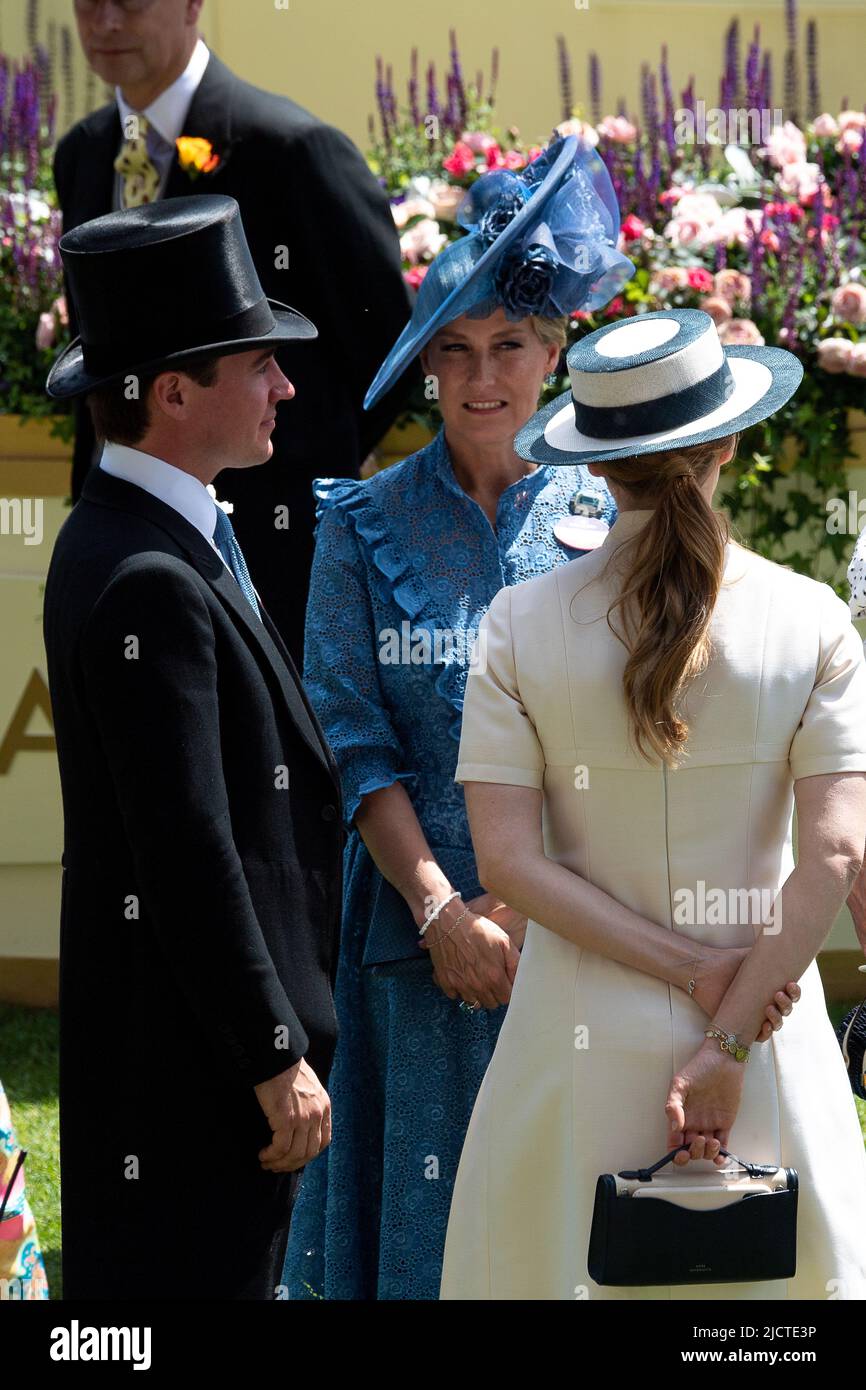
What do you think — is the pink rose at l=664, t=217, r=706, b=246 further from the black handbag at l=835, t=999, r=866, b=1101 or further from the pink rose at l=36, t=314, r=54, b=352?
the black handbag at l=835, t=999, r=866, b=1101

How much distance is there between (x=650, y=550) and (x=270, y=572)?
192cm

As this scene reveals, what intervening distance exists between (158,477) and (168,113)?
6.60 feet

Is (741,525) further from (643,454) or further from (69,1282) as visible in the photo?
(69,1282)

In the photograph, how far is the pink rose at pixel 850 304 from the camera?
4598mm

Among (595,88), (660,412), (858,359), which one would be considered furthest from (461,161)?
(660,412)

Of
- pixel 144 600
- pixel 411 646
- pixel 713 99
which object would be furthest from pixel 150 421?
pixel 713 99

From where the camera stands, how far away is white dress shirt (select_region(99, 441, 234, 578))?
2.39 metres

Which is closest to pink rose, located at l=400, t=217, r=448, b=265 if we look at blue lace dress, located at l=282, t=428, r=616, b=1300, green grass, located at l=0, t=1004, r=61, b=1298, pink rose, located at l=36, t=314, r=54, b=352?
pink rose, located at l=36, t=314, r=54, b=352

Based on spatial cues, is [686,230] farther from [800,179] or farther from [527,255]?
[527,255]

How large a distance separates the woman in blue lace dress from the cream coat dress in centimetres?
53

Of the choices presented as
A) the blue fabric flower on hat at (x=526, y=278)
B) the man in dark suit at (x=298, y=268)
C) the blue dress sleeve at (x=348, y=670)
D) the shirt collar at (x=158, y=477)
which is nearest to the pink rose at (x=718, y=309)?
the man in dark suit at (x=298, y=268)

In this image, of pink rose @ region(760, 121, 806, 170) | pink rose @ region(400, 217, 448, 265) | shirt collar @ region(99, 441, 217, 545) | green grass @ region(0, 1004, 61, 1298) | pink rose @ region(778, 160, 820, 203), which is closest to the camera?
shirt collar @ region(99, 441, 217, 545)

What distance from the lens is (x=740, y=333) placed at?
455 centimetres

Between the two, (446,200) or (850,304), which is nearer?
(850,304)
